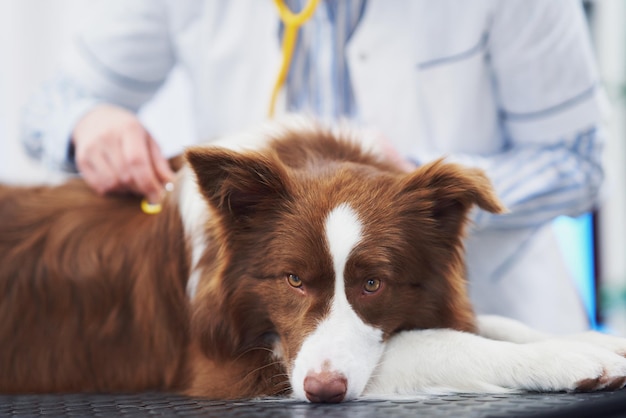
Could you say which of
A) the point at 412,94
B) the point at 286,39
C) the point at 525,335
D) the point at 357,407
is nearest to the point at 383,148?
the point at 412,94

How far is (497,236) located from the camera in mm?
2223

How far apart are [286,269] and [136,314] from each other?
1.71 ft

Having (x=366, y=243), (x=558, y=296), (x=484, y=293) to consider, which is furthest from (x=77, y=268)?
(x=558, y=296)

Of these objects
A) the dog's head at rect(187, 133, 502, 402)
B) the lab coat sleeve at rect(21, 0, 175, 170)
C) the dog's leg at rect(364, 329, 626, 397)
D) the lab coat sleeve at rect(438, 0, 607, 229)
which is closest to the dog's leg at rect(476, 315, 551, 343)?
the dog's head at rect(187, 133, 502, 402)

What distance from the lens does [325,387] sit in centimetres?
138

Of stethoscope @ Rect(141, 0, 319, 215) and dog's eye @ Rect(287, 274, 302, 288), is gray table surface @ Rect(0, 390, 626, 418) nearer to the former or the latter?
dog's eye @ Rect(287, 274, 302, 288)

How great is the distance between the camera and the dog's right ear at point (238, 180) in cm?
159

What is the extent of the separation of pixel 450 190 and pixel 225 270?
1.74 ft

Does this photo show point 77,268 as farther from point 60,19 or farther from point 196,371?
point 60,19

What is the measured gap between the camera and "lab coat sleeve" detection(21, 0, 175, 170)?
2.31 meters

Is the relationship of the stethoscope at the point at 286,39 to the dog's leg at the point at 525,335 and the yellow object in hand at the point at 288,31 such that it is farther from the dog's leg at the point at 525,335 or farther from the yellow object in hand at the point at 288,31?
the dog's leg at the point at 525,335

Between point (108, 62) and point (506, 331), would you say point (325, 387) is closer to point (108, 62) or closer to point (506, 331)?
point (506, 331)

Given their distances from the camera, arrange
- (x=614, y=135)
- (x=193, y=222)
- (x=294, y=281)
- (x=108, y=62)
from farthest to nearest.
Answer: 1. (x=614, y=135)
2. (x=108, y=62)
3. (x=193, y=222)
4. (x=294, y=281)

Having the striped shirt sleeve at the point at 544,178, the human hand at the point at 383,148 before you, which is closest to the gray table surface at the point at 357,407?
the human hand at the point at 383,148
